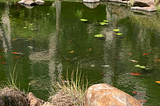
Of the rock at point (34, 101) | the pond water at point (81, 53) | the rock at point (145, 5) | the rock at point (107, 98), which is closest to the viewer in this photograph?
the rock at point (107, 98)

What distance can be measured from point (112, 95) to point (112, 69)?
1.62 meters

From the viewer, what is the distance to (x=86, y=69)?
347cm

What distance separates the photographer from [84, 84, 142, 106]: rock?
1844 millimetres

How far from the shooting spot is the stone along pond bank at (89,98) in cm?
187

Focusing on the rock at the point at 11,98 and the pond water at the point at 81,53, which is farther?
the pond water at the point at 81,53

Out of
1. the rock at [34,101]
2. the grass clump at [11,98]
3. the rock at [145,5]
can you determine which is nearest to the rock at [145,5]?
the rock at [145,5]

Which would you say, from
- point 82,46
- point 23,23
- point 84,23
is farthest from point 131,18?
point 23,23

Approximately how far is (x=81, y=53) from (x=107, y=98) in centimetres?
228

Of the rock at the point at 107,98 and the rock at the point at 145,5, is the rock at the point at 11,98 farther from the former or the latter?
the rock at the point at 145,5

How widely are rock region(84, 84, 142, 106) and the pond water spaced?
677 millimetres

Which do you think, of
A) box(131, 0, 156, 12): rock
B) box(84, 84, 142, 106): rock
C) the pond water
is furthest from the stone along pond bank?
box(131, 0, 156, 12): rock

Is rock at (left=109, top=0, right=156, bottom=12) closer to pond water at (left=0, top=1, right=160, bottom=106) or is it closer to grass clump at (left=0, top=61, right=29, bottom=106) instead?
pond water at (left=0, top=1, right=160, bottom=106)

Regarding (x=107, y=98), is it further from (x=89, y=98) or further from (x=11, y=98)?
(x=11, y=98)

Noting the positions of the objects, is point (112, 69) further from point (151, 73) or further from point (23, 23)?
point (23, 23)
